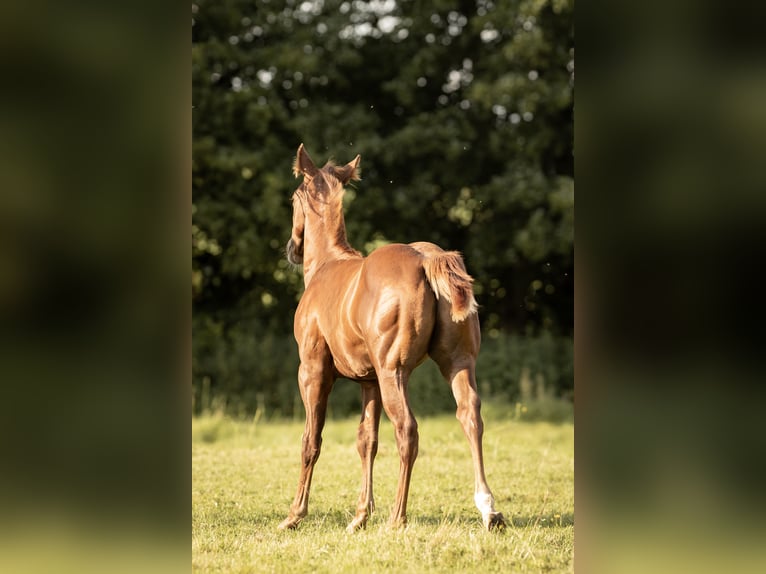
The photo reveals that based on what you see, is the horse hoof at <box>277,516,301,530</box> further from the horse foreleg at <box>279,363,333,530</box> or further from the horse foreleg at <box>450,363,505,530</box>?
the horse foreleg at <box>450,363,505,530</box>

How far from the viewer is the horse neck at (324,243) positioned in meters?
7.10

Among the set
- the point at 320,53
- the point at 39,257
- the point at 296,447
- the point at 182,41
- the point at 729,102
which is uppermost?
the point at 320,53

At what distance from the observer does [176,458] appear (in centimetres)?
265

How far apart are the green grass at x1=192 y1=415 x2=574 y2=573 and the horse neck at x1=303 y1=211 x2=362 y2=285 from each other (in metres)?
2.07

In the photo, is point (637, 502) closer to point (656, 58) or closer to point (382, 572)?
point (656, 58)

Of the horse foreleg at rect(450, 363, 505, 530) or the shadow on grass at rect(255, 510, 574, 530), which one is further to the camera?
the shadow on grass at rect(255, 510, 574, 530)

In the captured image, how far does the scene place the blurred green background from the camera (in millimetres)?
17469

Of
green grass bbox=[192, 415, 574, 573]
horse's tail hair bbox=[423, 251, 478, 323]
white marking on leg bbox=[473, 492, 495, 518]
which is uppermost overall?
horse's tail hair bbox=[423, 251, 478, 323]

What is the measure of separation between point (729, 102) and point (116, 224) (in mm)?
1801

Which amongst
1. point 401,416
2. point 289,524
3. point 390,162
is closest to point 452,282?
point 401,416

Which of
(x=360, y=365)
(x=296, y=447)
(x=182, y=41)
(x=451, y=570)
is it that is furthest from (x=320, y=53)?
(x=182, y=41)

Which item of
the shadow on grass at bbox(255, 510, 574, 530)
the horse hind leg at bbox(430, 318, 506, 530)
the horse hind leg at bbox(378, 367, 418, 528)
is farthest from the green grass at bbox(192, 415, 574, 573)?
the horse hind leg at bbox(430, 318, 506, 530)

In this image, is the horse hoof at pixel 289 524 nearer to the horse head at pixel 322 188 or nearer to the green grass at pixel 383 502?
the green grass at pixel 383 502

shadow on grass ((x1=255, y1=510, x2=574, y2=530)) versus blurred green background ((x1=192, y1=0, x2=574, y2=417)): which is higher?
blurred green background ((x1=192, y1=0, x2=574, y2=417))
